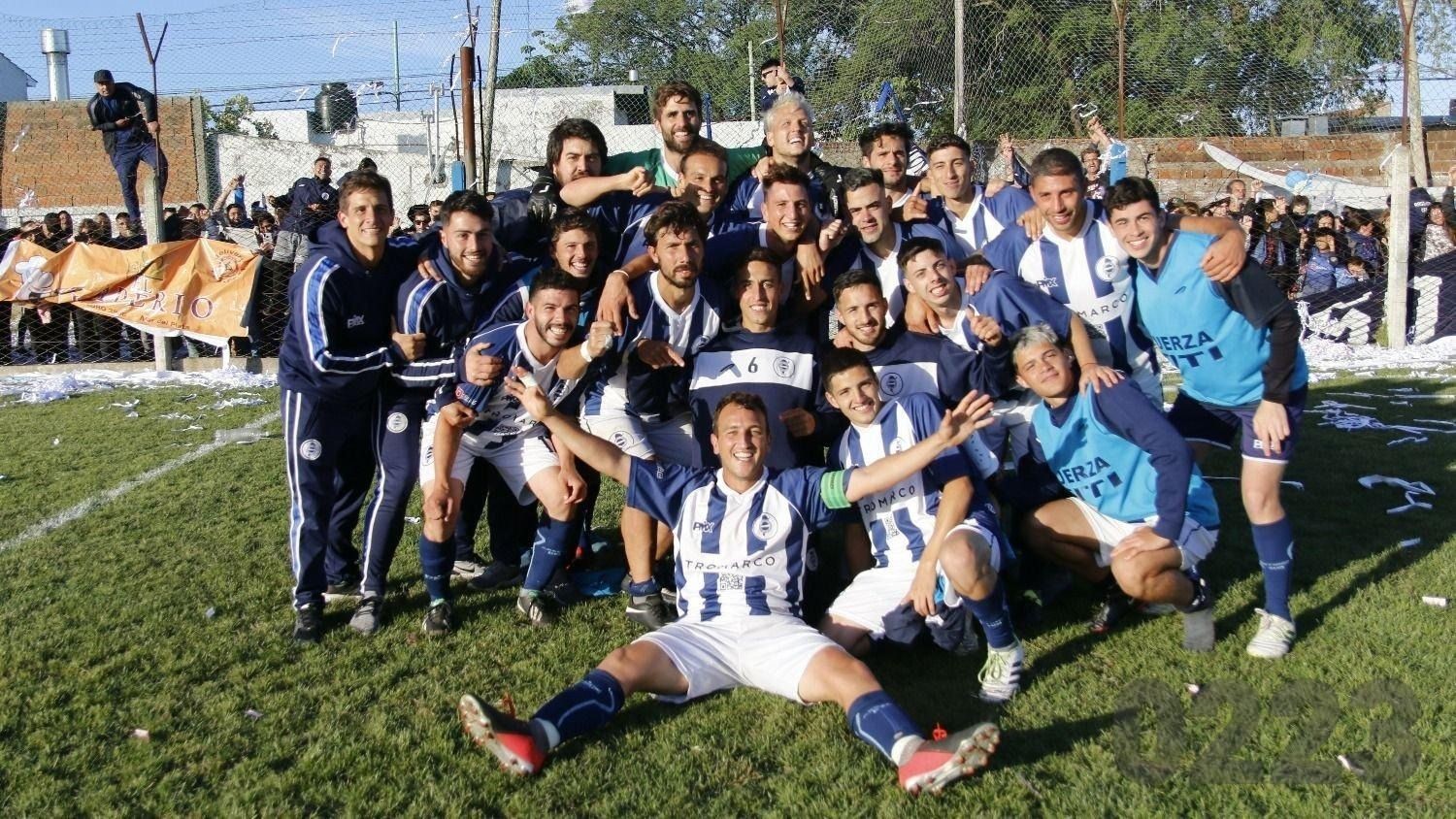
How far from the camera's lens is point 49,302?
12180mm

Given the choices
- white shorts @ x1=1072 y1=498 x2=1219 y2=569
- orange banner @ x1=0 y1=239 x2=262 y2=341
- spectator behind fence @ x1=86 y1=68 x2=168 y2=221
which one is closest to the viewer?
white shorts @ x1=1072 y1=498 x2=1219 y2=569

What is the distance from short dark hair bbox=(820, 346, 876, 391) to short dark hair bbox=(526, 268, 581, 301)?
111 cm

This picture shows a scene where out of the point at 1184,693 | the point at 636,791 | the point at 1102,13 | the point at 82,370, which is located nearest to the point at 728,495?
the point at 636,791

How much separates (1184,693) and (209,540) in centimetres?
476

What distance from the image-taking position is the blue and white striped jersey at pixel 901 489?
14.6 feet

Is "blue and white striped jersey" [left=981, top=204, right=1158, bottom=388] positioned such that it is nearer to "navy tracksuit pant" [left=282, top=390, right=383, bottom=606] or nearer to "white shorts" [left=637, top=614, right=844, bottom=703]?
"white shorts" [left=637, top=614, right=844, bottom=703]

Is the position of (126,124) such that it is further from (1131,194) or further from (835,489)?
(1131,194)

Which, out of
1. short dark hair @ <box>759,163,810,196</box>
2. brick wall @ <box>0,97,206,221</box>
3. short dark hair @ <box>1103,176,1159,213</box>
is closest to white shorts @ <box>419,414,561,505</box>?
short dark hair @ <box>759,163,810,196</box>

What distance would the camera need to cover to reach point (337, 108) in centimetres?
2408

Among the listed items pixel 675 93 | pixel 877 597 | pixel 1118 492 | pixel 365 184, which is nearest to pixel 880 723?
pixel 877 597

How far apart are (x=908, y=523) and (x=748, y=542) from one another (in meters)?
0.71

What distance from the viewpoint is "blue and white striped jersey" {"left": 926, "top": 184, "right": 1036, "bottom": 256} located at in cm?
564

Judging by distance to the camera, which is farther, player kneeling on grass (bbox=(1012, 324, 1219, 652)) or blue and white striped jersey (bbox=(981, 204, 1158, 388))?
blue and white striped jersey (bbox=(981, 204, 1158, 388))

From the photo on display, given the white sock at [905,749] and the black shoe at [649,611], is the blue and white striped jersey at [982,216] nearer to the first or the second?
the black shoe at [649,611]
